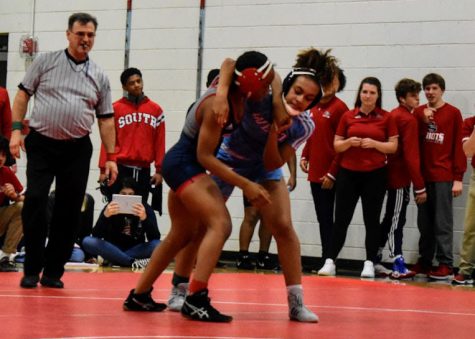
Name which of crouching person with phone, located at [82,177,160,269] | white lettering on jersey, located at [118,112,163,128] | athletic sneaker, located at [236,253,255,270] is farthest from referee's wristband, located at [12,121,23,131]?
athletic sneaker, located at [236,253,255,270]

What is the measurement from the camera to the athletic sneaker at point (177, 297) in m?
4.85

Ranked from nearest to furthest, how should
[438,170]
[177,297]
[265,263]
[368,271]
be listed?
[177,297], [368,271], [438,170], [265,263]

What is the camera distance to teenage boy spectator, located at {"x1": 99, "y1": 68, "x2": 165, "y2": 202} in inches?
346

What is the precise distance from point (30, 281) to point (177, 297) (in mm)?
1522

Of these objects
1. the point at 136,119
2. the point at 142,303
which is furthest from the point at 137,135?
the point at 142,303

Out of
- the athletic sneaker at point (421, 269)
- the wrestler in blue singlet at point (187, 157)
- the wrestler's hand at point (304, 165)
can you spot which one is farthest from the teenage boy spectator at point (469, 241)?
the wrestler in blue singlet at point (187, 157)

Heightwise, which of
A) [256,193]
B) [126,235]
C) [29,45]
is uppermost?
[29,45]

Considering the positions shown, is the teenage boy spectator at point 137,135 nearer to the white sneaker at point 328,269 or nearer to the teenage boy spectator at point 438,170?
the white sneaker at point 328,269

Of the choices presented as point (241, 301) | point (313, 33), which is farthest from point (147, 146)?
point (241, 301)

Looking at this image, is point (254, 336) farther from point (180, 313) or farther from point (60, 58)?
point (60, 58)

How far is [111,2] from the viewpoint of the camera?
1045 cm

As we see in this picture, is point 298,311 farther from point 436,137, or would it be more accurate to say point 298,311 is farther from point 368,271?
point 436,137

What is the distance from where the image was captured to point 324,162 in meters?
8.88

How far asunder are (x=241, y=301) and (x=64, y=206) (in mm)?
1331
